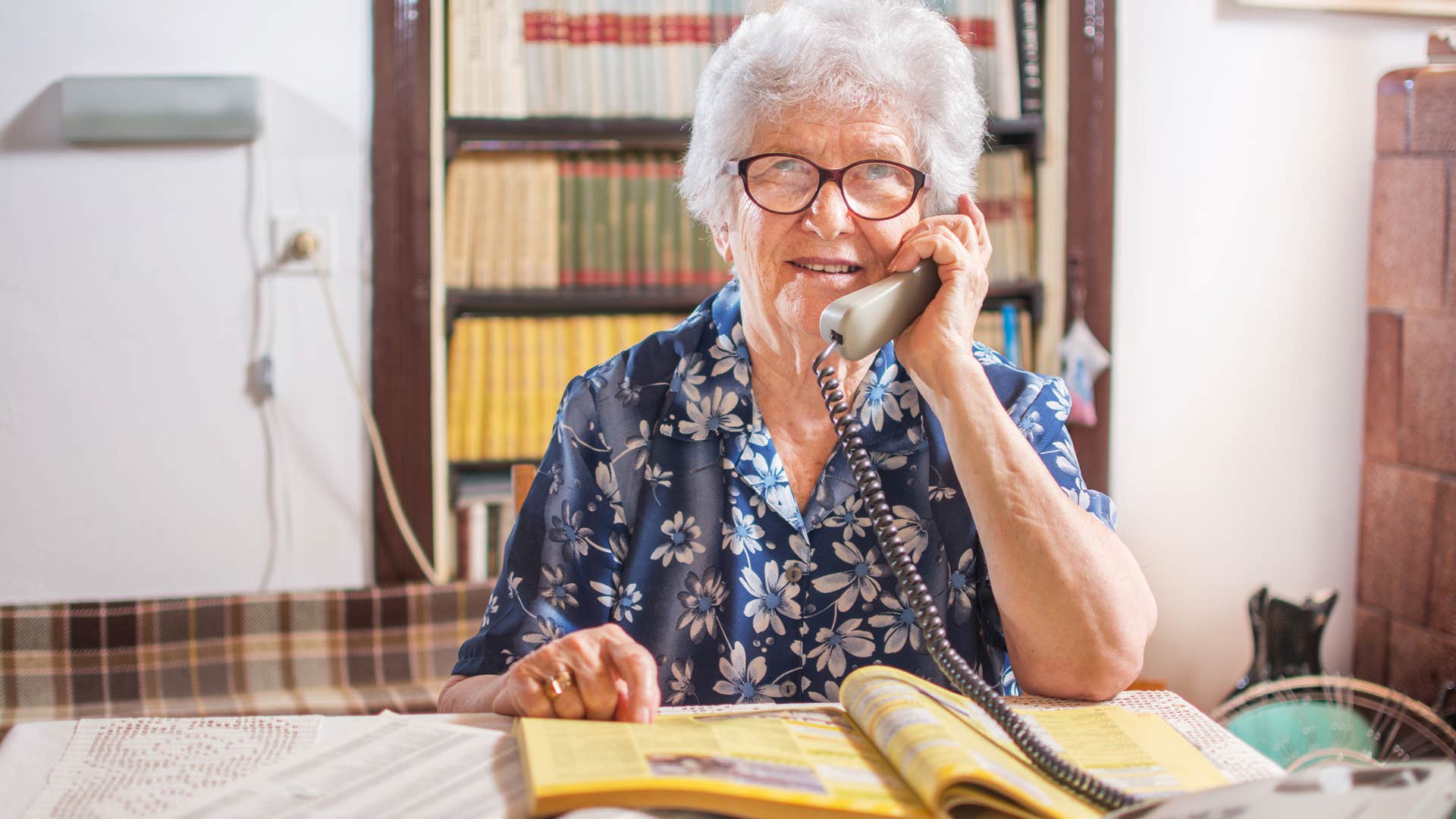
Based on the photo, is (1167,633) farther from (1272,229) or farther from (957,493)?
(957,493)

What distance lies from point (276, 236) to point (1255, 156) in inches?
84.4

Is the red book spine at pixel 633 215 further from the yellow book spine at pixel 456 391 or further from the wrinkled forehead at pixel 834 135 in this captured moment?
the wrinkled forehead at pixel 834 135

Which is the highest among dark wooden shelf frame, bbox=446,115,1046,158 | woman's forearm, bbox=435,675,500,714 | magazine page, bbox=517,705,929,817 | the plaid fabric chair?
dark wooden shelf frame, bbox=446,115,1046,158

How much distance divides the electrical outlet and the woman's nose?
1.44 metres

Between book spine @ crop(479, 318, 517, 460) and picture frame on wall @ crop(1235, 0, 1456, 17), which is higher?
picture frame on wall @ crop(1235, 0, 1456, 17)

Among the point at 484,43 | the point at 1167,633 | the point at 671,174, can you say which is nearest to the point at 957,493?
the point at 671,174

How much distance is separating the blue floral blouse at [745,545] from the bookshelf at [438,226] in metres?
1.20

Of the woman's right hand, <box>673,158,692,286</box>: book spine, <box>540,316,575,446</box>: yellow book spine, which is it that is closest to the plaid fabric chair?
<box>540,316,575,446</box>: yellow book spine

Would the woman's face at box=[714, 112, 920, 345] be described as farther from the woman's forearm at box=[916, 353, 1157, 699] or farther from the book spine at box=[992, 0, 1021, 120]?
the book spine at box=[992, 0, 1021, 120]

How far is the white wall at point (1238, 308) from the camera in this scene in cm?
250

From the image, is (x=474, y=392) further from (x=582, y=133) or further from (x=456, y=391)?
(x=582, y=133)

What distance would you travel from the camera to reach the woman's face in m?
1.14

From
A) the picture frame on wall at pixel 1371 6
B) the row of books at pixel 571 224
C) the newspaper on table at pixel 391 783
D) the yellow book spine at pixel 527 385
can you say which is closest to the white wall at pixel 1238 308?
the picture frame on wall at pixel 1371 6

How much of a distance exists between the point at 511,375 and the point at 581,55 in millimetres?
679
